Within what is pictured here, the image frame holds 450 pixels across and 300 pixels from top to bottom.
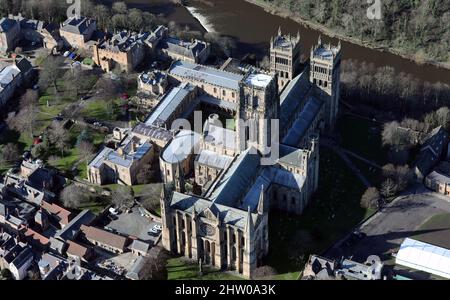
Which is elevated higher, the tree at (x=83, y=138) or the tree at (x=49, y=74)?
the tree at (x=49, y=74)

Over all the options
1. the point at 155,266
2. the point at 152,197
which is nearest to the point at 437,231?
the point at 155,266

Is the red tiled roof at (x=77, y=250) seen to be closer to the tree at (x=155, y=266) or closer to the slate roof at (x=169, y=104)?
the tree at (x=155, y=266)

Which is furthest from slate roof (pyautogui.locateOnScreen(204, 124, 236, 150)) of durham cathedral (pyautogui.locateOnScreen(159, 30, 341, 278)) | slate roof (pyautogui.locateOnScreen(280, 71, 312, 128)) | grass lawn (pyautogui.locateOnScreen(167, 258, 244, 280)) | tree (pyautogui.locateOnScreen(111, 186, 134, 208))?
grass lawn (pyautogui.locateOnScreen(167, 258, 244, 280))

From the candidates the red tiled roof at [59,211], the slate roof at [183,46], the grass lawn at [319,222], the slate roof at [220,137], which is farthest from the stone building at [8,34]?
the grass lawn at [319,222]

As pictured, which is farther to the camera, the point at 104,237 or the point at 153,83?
the point at 153,83

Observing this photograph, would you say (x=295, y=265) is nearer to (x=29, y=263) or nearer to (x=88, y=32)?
(x=29, y=263)

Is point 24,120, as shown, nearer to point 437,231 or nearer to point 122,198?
point 122,198

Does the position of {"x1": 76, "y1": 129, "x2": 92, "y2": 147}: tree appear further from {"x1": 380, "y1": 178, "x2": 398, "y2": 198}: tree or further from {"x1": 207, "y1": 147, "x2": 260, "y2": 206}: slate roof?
{"x1": 380, "y1": 178, "x2": 398, "y2": 198}: tree
